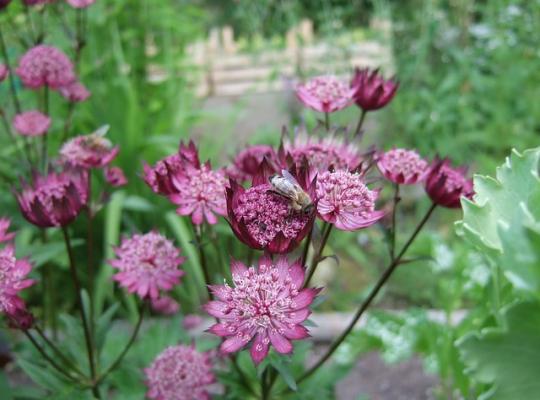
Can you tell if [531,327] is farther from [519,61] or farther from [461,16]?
[461,16]

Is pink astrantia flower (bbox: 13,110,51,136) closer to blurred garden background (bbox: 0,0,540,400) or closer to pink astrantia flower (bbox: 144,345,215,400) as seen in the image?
blurred garden background (bbox: 0,0,540,400)

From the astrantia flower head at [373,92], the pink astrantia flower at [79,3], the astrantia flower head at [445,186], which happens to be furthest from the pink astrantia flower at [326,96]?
the pink astrantia flower at [79,3]

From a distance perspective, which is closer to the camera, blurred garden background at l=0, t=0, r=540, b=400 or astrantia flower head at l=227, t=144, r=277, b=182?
astrantia flower head at l=227, t=144, r=277, b=182

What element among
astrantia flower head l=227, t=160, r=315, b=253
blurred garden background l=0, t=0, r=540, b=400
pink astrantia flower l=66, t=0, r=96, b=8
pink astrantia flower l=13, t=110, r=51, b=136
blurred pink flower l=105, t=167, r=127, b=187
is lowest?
blurred garden background l=0, t=0, r=540, b=400

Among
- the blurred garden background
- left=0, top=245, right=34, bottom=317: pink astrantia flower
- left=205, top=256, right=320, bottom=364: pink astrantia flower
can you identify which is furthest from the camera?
the blurred garden background

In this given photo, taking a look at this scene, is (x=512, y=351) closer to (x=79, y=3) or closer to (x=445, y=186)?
(x=445, y=186)

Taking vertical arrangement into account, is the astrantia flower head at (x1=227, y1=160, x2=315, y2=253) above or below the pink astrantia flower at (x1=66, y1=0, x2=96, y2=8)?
below

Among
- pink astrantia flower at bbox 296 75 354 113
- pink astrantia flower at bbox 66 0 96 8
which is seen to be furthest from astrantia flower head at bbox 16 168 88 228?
pink astrantia flower at bbox 66 0 96 8

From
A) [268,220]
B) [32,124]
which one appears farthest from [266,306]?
[32,124]
